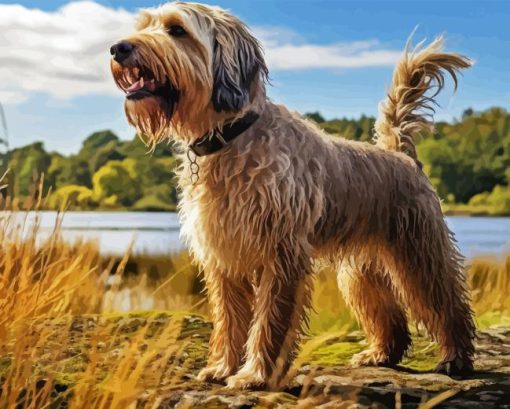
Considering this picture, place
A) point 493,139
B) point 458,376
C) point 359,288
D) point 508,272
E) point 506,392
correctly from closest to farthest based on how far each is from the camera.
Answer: point 506,392, point 458,376, point 359,288, point 508,272, point 493,139

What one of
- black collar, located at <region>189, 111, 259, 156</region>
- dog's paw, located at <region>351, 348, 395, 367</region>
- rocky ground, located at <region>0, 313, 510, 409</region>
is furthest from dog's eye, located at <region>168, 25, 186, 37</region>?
dog's paw, located at <region>351, 348, 395, 367</region>

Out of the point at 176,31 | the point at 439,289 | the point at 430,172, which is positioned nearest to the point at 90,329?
the point at 439,289

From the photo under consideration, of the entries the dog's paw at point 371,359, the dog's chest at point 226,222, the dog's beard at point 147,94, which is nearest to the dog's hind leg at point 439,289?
the dog's paw at point 371,359

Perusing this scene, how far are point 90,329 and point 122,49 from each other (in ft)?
9.79

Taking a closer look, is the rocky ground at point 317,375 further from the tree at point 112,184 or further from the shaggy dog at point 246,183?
the tree at point 112,184

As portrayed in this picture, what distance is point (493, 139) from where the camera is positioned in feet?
142

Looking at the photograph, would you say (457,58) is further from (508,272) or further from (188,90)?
(508,272)

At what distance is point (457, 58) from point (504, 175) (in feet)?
111

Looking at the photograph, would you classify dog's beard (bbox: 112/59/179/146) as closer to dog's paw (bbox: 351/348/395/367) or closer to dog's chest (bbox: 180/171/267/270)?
dog's chest (bbox: 180/171/267/270)

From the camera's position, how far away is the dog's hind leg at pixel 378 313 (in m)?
6.61

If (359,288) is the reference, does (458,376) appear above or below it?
below

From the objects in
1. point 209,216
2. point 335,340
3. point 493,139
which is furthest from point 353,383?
point 493,139

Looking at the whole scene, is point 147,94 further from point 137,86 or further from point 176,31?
point 176,31

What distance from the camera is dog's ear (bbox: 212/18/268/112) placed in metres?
5.11
